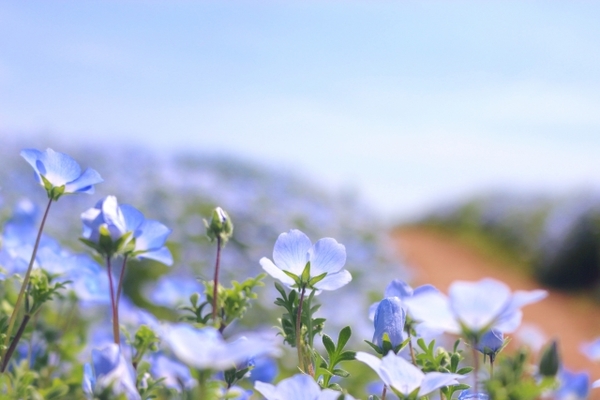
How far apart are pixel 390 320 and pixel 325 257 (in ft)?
0.43

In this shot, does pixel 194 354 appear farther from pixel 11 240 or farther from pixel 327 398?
pixel 11 240

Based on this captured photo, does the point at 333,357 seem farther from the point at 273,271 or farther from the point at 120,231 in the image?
the point at 120,231

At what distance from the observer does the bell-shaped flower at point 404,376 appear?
0.71 meters

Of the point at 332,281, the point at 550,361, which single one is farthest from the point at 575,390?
the point at 332,281

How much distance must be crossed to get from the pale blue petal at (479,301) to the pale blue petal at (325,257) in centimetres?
26

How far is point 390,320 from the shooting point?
86cm

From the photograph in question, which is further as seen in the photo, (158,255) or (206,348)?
(158,255)

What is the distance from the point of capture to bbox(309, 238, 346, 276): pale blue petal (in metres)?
0.90

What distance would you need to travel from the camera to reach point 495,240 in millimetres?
15914

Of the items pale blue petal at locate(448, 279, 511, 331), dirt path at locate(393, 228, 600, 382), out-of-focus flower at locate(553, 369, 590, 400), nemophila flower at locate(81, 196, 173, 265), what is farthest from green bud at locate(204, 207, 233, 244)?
dirt path at locate(393, 228, 600, 382)

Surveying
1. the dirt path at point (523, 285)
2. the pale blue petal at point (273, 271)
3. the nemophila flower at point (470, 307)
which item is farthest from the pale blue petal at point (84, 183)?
the dirt path at point (523, 285)

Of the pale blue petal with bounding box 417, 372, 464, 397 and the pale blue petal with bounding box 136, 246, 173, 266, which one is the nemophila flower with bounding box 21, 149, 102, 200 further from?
the pale blue petal with bounding box 417, 372, 464, 397

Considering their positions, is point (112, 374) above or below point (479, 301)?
below

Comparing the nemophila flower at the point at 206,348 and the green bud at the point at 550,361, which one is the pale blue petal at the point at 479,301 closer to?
the green bud at the point at 550,361
